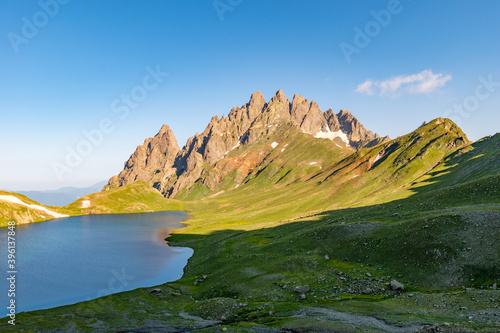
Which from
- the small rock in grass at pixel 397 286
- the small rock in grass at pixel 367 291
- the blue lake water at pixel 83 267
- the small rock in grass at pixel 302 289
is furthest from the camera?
the blue lake water at pixel 83 267

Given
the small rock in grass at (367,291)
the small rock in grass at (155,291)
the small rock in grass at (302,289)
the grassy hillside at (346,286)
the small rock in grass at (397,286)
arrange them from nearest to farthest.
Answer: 1. the grassy hillside at (346,286)
2. the small rock in grass at (397,286)
3. the small rock in grass at (367,291)
4. the small rock in grass at (302,289)
5. the small rock in grass at (155,291)

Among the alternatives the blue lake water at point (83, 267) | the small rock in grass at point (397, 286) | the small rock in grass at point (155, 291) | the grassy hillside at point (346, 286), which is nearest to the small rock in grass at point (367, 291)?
the grassy hillside at point (346, 286)

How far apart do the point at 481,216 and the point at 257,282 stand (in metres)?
40.3

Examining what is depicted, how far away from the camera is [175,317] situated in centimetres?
3812

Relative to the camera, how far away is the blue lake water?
57.2 m

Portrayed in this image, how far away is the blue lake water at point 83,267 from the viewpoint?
57.2 meters

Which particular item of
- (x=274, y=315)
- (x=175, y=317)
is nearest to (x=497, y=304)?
(x=274, y=315)

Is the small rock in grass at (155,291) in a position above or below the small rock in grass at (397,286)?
below

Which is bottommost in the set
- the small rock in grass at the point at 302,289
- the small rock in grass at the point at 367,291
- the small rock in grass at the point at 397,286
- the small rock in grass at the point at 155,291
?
the small rock in grass at the point at 155,291

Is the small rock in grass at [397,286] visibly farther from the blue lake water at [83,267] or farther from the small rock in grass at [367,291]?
the blue lake water at [83,267]

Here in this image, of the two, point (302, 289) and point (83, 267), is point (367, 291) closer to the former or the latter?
point (302, 289)

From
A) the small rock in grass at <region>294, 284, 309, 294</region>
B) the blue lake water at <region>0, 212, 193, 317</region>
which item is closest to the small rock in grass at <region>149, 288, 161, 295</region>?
the blue lake water at <region>0, 212, 193, 317</region>

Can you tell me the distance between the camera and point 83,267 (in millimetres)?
78688

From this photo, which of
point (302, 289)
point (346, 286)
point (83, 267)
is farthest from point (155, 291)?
point (83, 267)
